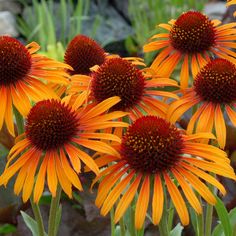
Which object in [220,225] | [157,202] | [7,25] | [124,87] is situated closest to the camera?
[157,202]

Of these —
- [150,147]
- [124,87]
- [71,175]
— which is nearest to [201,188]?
[150,147]

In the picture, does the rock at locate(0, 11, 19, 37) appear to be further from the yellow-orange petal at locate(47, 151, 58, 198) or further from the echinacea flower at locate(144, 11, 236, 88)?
the yellow-orange petal at locate(47, 151, 58, 198)

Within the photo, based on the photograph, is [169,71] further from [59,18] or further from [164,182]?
[59,18]

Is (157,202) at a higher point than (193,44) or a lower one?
lower

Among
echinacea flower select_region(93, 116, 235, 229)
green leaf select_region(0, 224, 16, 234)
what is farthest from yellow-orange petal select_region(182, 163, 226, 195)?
green leaf select_region(0, 224, 16, 234)

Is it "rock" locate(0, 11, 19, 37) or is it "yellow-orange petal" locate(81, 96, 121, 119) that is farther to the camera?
"rock" locate(0, 11, 19, 37)

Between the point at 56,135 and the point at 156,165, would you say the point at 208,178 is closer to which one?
the point at 156,165

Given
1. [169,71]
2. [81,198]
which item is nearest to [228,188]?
[81,198]
